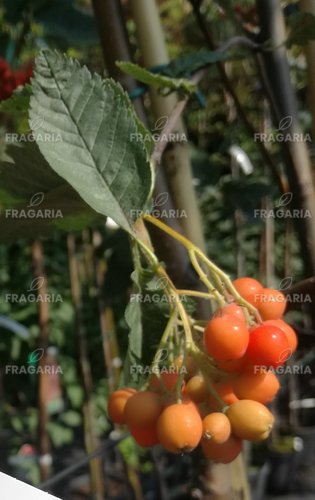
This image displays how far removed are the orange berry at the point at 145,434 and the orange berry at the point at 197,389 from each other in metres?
0.03

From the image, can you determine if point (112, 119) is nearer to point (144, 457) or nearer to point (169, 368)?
point (169, 368)

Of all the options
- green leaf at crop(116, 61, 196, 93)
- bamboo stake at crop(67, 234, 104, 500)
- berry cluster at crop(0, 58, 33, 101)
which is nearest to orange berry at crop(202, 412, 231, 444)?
green leaf at crop(116, 61, 196, 93)

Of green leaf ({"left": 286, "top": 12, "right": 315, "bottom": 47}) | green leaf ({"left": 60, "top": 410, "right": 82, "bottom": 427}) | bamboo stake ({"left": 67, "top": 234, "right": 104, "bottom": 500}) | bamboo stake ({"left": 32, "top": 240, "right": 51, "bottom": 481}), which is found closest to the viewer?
green leaf ({"left": 286, "top": 12, "right": 315, "bottom": 47})

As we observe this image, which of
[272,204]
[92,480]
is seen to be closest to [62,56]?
[272,204]

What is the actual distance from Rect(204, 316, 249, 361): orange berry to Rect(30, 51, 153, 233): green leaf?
0.21ft

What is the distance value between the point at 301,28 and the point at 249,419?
0.30 meters

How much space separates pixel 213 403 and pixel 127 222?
0.10 metres

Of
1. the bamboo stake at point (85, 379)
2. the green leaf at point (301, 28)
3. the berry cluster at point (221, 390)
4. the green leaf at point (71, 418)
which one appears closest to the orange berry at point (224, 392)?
the berry cluster at point (221, 390)

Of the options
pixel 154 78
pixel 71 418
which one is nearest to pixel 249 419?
pixel 154 78

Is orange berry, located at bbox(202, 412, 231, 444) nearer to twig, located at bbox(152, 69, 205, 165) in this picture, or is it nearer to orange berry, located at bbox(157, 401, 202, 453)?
orange berry, located at bbox(157, 401, 202, 453)

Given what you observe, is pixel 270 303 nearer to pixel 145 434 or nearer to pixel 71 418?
pixel 145 434

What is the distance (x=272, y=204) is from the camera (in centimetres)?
144

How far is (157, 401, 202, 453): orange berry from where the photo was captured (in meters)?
0.35

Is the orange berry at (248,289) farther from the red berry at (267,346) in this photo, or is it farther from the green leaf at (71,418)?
the green leaf at (71,418)
